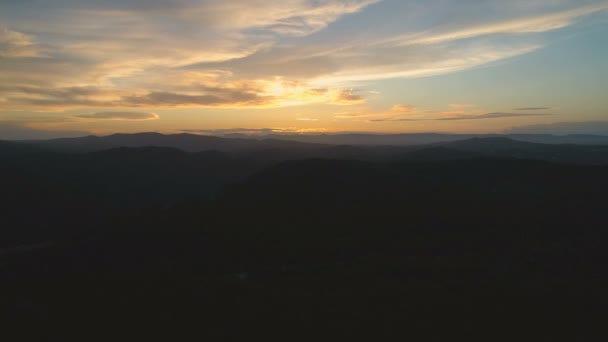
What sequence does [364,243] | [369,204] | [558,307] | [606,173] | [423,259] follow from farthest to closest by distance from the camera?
[606,173], [369,204], [364,243], [423,259], [558,307]

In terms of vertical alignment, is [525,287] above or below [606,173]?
below

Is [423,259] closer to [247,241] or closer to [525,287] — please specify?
[525,287]

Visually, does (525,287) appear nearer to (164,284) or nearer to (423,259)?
(423,259)

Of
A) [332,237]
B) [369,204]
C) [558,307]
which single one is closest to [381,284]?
[558,307]

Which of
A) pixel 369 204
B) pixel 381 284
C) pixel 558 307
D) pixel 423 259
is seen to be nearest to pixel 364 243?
pixel 423 259

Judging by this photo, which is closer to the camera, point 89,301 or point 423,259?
point 89,301

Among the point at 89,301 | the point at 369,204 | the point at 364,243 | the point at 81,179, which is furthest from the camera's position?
the point at 81,179
